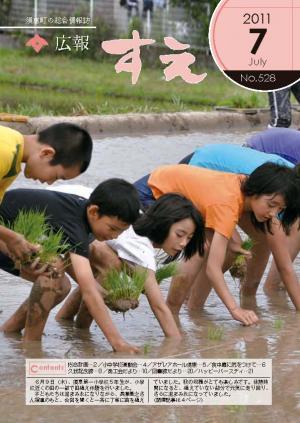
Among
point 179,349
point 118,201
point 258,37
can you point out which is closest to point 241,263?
point 179,349

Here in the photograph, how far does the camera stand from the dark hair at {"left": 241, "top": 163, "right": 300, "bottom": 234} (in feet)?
17.7

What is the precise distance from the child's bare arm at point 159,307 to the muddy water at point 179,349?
6cm

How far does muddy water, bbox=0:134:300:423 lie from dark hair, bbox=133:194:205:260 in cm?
42

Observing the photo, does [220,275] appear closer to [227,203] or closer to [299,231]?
[227,203]

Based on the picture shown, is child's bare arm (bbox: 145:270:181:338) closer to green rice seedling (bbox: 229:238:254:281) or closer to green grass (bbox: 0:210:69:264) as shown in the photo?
green grass (bbox: 0:210:69:264)

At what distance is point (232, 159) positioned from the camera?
→ 5.90 meters

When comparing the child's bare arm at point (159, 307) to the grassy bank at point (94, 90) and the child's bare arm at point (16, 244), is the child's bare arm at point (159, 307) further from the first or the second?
the grassy bank at point (94, 90)

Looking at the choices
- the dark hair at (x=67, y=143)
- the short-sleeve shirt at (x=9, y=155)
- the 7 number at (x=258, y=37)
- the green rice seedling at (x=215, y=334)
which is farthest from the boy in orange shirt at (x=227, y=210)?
the 7 number at (x=258, y=37)

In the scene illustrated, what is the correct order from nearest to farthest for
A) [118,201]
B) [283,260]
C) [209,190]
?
1. [118,201]
2. [209,190]
3. [283,260]

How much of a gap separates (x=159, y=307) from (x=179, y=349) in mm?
213

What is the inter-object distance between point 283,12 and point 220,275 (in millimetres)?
6727

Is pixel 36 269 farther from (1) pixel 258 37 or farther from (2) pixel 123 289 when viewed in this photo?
(1) pixel 258 37

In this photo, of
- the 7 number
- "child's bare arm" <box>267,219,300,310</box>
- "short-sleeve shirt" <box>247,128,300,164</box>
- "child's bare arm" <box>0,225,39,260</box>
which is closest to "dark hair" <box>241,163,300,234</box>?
"child's bare arm" <box>267,219,300,310</box>

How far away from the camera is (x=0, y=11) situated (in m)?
20.3
